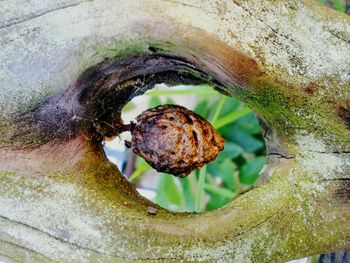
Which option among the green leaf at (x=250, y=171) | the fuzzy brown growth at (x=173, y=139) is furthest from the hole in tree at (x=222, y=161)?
the fuzzy brown growth at (x=173, y=139)

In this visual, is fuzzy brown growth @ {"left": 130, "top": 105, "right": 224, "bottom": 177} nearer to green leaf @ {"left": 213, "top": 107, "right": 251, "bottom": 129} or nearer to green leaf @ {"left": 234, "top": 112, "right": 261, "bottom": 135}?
green leaf @ {"left": 213, "top": 107, "right": 251, "bottom": 129}

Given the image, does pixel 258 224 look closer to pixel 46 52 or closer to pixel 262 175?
pixel 262 175

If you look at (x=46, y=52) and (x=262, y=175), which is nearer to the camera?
(x=46, y=52)

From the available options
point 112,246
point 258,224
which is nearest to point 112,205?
point 112,246

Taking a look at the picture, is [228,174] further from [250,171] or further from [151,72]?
[151,72]

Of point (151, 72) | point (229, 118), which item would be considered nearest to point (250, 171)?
point (229, 118)

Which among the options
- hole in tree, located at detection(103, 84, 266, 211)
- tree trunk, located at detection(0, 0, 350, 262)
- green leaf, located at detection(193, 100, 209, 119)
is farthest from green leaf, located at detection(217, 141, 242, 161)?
tree trunk, located at detection(0, 0, 350, 262)
